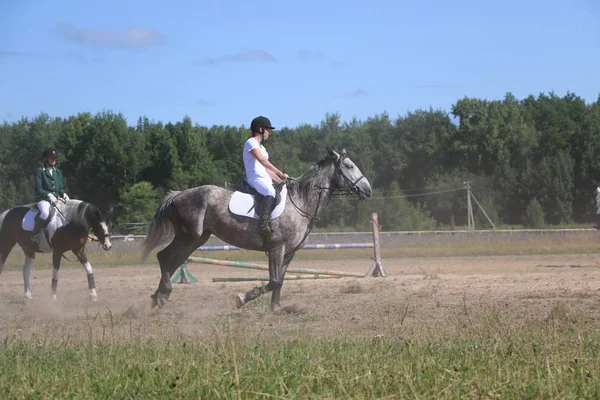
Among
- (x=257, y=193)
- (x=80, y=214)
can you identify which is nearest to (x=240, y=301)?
(x=257, y=193)

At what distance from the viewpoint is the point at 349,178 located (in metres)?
12.7

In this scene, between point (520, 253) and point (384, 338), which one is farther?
point (520, 253)

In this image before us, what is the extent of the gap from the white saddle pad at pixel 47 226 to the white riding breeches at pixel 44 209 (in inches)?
4.8

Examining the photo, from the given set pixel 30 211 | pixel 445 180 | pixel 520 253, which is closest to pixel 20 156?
pixel 445 180

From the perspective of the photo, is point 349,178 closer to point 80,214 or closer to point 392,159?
point 80,214

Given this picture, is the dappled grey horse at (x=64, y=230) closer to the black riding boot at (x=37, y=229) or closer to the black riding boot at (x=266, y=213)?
the black riding boot at (x=37, y=229)

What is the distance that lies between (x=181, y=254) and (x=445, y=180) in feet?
184

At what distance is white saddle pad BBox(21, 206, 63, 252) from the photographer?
14938mm

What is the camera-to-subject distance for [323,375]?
585 centimetres

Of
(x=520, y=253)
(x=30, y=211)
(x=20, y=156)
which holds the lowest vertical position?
(x=520, y=253)

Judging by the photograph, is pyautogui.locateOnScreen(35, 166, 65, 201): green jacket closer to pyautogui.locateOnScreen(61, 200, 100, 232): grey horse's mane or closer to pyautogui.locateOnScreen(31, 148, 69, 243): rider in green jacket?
pyautogui.locateOnScreen(31, 148, 69, 243): rider in green jacket

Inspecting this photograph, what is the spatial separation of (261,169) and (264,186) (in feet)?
0.82

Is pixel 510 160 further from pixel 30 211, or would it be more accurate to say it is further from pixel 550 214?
pixel 30 211

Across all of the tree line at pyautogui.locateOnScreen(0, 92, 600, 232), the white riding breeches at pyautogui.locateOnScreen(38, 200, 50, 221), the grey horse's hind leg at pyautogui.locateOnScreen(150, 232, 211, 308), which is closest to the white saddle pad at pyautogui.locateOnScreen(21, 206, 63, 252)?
the white riding breeches at pyautogui.locateOnScreen(38, 200, 50, 221)
